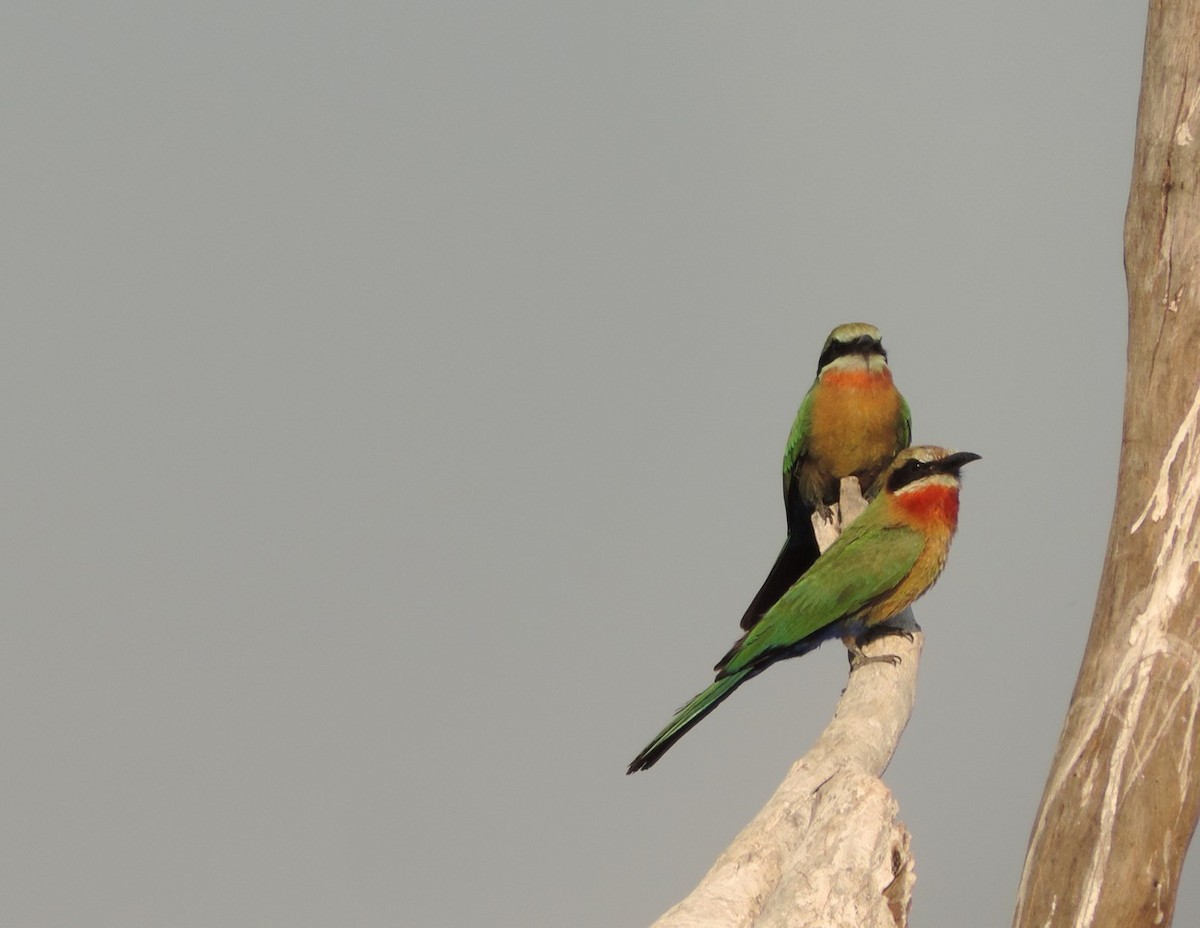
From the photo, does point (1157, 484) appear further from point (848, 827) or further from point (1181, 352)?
point (848, 827)

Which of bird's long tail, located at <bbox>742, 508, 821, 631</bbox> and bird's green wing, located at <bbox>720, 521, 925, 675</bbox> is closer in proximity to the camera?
bird's green wing, located at <bbox>720, 521, 925, 675</bbox>

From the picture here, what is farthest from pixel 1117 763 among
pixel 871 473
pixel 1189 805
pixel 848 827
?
pixel 871 473

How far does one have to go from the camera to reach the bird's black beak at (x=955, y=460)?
657 cm

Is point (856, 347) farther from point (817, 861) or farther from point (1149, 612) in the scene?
point (817, 861)

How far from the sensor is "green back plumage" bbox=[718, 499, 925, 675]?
6164mm

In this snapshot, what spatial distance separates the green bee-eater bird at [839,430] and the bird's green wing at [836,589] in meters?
0.79

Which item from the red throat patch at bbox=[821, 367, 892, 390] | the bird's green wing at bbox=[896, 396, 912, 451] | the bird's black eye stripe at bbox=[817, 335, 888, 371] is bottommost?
the bird's green wing at bbox=[896, 396, 912, 451]

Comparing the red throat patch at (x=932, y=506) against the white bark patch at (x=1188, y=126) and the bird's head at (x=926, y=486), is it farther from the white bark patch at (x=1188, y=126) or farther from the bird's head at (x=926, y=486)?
the white bark patch at (x=1188, y=126)

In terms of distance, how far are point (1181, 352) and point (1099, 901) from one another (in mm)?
1900

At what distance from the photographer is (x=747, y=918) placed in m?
3.95

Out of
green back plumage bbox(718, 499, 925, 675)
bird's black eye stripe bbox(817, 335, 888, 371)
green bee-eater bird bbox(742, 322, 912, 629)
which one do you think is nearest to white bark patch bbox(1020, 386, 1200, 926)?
green back plumage bbox(718, 499, 925, 675)

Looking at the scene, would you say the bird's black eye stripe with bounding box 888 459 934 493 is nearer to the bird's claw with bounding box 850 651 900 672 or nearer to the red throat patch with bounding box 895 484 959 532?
the red throat patch with bounding box 895 484 959 532

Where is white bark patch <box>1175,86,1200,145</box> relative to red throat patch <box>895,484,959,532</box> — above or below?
above

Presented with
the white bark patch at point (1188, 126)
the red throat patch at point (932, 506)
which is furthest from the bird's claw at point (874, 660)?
the white bark patch at point (1188, 126)
